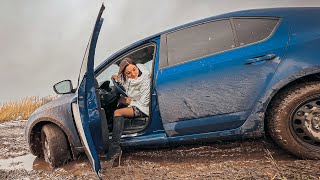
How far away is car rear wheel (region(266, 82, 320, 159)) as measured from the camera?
10.0 ft

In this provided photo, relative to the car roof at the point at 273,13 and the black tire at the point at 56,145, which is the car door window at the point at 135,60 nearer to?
the car roof at the point at 273,13

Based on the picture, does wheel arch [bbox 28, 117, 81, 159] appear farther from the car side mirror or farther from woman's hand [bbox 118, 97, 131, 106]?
woman's hand [bbox 118, 97, 131, 106]

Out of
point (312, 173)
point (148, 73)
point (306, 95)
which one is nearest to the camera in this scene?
point (312, 173)

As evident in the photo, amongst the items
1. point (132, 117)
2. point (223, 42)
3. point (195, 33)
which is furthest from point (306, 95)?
point (132, 117)

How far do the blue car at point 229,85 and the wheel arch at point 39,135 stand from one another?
0.44 meters

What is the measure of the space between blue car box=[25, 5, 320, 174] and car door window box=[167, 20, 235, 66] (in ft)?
0.04

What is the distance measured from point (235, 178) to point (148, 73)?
1.79 metres

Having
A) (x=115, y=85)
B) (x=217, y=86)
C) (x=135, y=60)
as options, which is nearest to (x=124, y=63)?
(x=135, y=60)

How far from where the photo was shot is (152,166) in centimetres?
364

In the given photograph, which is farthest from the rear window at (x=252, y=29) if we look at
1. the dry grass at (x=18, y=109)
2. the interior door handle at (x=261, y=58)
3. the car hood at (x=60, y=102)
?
the dry grass at (x=18, y=109)

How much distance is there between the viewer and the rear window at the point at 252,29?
10.8ft

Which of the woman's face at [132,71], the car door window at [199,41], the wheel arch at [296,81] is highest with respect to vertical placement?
the car door window at [199,41]

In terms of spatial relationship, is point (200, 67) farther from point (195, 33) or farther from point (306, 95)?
point (306, 95)

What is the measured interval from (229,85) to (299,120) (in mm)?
776
